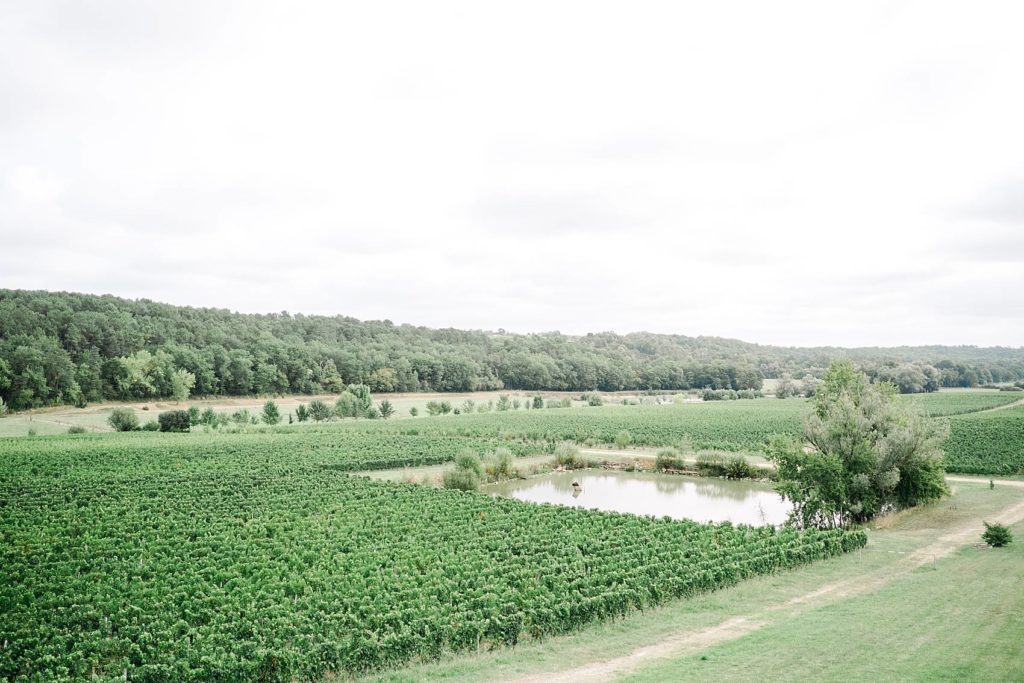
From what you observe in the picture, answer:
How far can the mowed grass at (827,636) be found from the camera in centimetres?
1494

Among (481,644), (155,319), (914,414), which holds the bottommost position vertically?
(481,644)

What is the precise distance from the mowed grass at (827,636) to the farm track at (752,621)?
0.12m

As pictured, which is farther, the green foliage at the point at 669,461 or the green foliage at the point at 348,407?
the green foliage at the point at 348,407

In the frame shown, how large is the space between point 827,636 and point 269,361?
12040 cm

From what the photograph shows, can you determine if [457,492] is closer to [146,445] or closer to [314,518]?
[314,518]

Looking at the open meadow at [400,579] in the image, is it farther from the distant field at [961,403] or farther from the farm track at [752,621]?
the distant field at [961,403]

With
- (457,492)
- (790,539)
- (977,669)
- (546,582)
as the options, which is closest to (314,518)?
(457,492)

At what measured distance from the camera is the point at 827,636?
17.3 m

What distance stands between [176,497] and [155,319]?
362ft

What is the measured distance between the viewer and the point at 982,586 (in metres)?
21.8

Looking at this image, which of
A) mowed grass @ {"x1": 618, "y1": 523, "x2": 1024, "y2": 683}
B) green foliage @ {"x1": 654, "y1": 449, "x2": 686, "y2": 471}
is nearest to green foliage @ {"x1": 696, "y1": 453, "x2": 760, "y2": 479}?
green foliage @ {"x1": 654, "y1": 449, "x2": 686, "y2": 471}

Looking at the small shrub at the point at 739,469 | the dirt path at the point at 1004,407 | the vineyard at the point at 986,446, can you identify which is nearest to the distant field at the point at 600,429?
the vineyard at the point at 986,446

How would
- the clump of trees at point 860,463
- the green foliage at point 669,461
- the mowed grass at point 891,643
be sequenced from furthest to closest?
the green foliage at point 669,461 → the clump of trees at point 860,463 → the mowed grass at point 891,643

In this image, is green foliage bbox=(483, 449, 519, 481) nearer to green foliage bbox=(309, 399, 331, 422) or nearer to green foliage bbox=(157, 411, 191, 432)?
green foliage bbox=(157, 411, 191, 432)
